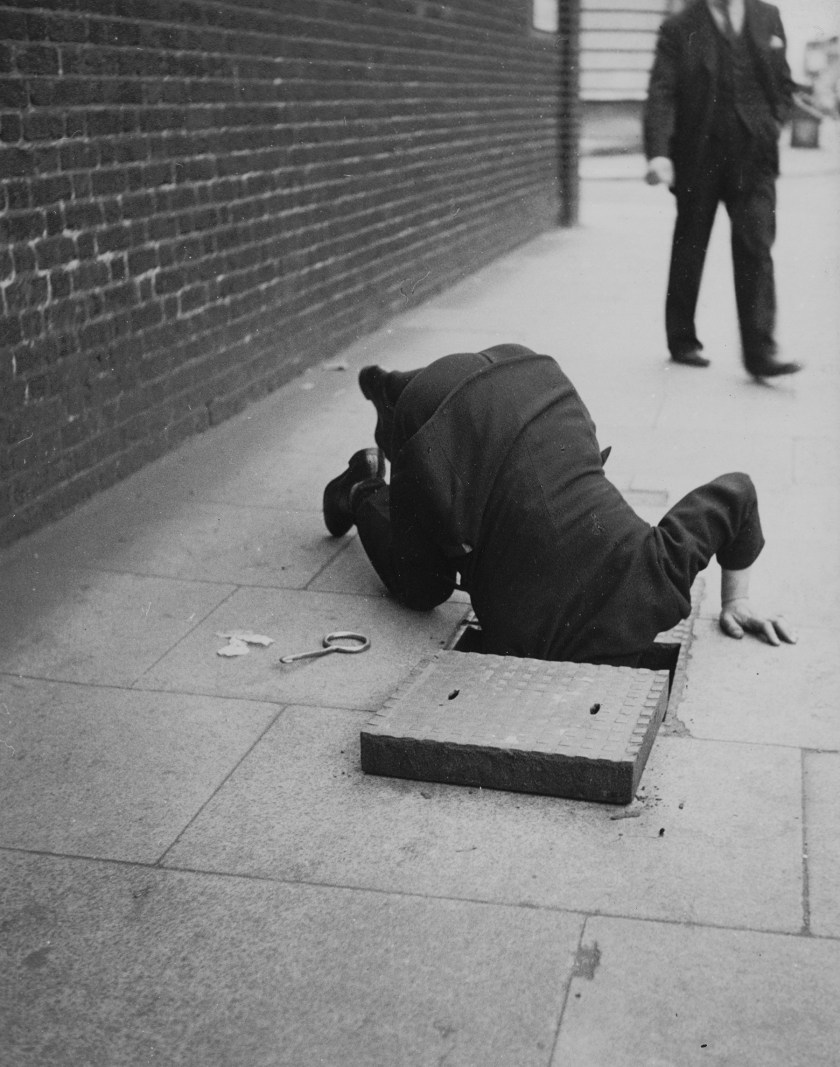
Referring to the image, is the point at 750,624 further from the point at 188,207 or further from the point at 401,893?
the point at 188,207

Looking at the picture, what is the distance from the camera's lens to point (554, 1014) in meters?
2.61

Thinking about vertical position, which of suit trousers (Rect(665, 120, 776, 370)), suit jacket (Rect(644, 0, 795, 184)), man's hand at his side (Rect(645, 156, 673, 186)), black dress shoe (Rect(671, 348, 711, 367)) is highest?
suit jacket (Rect(644, 0, 795, 184))

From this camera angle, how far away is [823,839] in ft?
10.6

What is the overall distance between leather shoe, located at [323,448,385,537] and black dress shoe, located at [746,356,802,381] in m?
3.45

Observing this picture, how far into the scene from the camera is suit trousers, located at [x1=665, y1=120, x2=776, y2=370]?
25.9 ft

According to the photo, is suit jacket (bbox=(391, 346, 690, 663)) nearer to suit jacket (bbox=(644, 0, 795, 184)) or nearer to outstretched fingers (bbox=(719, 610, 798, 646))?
outstretched fingers (bbox=(719, 610, 798, 646))

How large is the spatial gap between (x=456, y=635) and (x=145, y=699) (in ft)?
3.38

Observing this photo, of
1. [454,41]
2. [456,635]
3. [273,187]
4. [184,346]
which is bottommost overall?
[456,635]

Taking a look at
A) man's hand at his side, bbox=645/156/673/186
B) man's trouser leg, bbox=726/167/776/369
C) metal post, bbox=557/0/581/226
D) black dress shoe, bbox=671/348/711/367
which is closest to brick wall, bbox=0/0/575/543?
man's hand at his side, bbox=645/156/673/186

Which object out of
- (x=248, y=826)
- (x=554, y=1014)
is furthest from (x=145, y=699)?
Result: (x=554, y=1014)

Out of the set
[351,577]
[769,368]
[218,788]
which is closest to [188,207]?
[351,577]

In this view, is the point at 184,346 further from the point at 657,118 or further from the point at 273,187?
the point at 657,118

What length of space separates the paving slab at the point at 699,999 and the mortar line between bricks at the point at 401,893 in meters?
0.01

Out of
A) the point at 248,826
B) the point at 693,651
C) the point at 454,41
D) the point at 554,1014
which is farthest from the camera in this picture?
the point at 454,41
